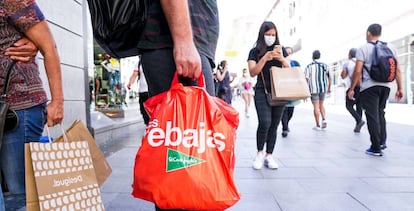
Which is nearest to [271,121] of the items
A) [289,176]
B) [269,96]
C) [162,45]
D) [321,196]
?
[269,96]

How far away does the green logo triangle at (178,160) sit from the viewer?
3.92 ft

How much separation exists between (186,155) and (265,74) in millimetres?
3042

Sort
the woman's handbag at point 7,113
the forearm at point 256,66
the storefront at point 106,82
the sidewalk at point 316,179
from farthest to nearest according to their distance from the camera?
the storefront at point 106,82 < the forearm at point 256,66 < the sidewalk at point 316,179 < the woman's handbag at point 7,113

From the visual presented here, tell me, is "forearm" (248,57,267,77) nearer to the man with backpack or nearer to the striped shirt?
the man with backpack

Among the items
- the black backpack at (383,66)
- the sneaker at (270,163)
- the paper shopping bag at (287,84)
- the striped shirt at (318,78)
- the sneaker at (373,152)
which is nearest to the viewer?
the paper shopping bag at (287,84)

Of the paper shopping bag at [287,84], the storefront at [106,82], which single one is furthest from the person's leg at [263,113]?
the storefront at [106,82]

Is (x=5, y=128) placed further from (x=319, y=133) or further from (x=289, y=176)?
(x=319, y=133)

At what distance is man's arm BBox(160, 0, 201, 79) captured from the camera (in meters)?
1.28

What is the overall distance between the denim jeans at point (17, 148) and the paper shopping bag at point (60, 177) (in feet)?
0.86

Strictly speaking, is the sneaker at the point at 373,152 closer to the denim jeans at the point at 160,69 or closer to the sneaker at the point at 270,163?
the sneaker at the point at 270,163

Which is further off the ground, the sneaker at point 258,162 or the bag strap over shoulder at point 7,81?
the bag strap over shoulder at point 7,81

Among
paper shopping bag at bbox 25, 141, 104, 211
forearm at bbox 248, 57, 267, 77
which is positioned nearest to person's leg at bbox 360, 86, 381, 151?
forearm at bbox 248, 57, 267, 77

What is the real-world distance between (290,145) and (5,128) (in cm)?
507

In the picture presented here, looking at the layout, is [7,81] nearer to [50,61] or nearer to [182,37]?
[50,61]
